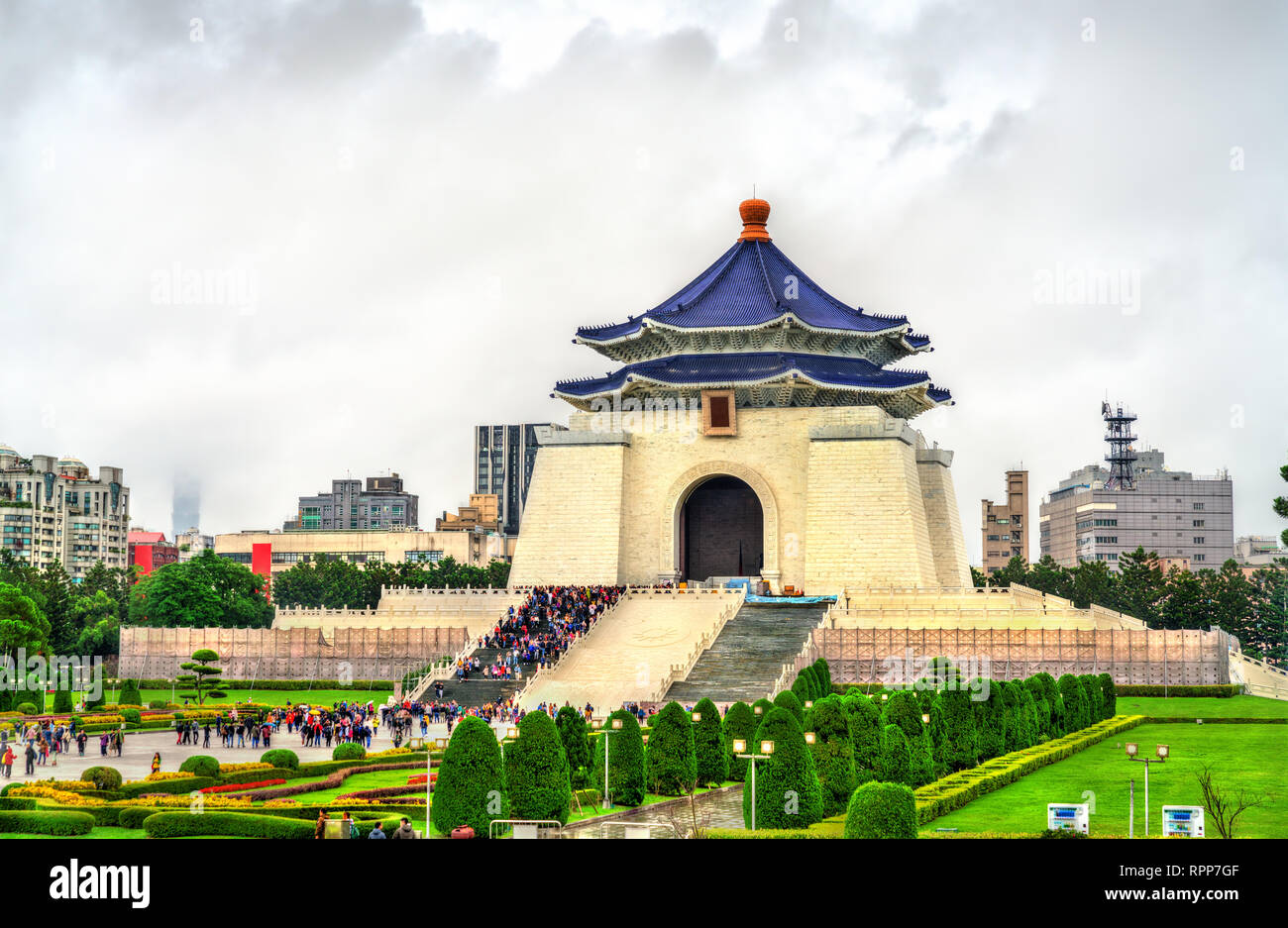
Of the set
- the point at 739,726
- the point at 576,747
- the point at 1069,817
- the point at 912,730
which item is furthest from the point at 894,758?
the point at 1069,817

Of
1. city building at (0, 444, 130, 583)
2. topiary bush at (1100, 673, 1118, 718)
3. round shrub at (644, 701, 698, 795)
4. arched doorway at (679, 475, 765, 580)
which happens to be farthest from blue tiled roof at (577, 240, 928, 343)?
city building at (0, 444, 130, 583)

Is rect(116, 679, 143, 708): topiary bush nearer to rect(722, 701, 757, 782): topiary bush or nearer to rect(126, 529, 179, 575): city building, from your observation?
rect(722, 701, 757, 782): topiary bush

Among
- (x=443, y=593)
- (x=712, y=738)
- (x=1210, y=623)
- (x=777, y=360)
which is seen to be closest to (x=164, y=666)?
(x=443, y=593)

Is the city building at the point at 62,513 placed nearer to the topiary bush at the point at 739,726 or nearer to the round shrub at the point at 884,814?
the topiary bush at the point at 739,726

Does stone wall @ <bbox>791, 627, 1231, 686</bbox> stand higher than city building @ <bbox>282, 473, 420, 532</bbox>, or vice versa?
city building @ <bbox>282, 473, 420, 532</bbox>

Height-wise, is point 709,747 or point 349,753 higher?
point 709,747

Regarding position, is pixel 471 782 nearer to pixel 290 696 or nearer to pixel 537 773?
pixel 537 773
